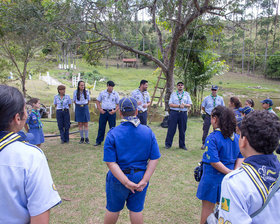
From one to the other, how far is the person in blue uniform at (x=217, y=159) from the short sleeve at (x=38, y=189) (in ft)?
5.78

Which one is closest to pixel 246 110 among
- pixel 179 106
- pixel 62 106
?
pixel 179 106

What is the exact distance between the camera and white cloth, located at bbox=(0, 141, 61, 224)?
3.84 feet

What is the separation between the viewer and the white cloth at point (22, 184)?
1.17 metres

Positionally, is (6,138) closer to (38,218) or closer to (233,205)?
(38,218)

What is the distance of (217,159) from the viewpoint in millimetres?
2447

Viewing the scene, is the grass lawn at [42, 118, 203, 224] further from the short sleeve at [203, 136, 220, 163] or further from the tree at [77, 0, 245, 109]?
the tree at [77, 0, 245, 109]

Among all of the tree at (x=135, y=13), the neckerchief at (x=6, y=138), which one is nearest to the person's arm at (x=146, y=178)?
the neckerchief at (x=6, y=138)

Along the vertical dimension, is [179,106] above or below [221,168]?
above

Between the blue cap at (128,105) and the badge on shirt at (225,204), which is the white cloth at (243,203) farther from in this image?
the blue cap at (128,105)

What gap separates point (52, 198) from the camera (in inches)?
49.5

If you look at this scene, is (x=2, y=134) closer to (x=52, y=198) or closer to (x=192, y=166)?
(x=52, y=198)

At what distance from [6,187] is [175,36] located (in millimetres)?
8079

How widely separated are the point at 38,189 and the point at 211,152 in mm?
1814

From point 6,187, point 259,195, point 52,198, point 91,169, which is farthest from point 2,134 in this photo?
point 91,169
